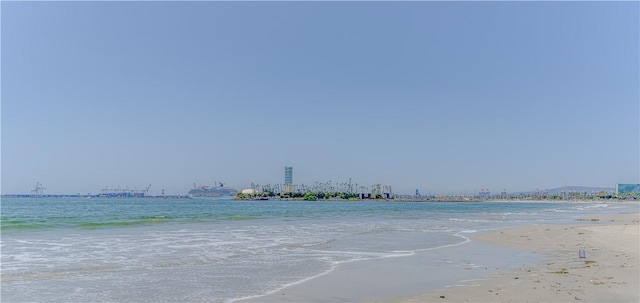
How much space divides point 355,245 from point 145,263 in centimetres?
909

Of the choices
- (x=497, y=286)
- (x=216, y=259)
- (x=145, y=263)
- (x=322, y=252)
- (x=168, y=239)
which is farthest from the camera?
(x=168, y=239)

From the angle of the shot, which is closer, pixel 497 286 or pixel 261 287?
pixel 497 286

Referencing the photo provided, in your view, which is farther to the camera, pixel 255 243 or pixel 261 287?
pixel 255 243

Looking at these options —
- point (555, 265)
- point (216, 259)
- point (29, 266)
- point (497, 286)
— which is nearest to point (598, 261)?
point (555, 265)

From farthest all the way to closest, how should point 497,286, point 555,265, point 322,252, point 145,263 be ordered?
point 322,252 < point 145,263 < point 555,265 < point 497,286

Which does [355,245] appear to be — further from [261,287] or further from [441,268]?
[261,287]

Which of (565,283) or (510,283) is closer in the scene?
(565,283)

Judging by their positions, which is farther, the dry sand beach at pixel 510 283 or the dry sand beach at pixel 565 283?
the dry sand beach at pixel 510 283

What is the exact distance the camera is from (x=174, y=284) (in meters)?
11.2

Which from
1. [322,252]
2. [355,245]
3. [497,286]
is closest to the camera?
[497,286]

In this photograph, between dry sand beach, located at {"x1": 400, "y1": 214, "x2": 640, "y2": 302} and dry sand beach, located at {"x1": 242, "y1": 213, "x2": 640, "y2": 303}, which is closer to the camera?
dry sand beach, located at {"x1": 400, "y1": 214, "x2": 640, "y2": 302}

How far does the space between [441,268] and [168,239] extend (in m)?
14.4

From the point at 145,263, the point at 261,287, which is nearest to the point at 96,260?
the point at 145,263

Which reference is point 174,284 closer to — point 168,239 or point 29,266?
point 29,266
